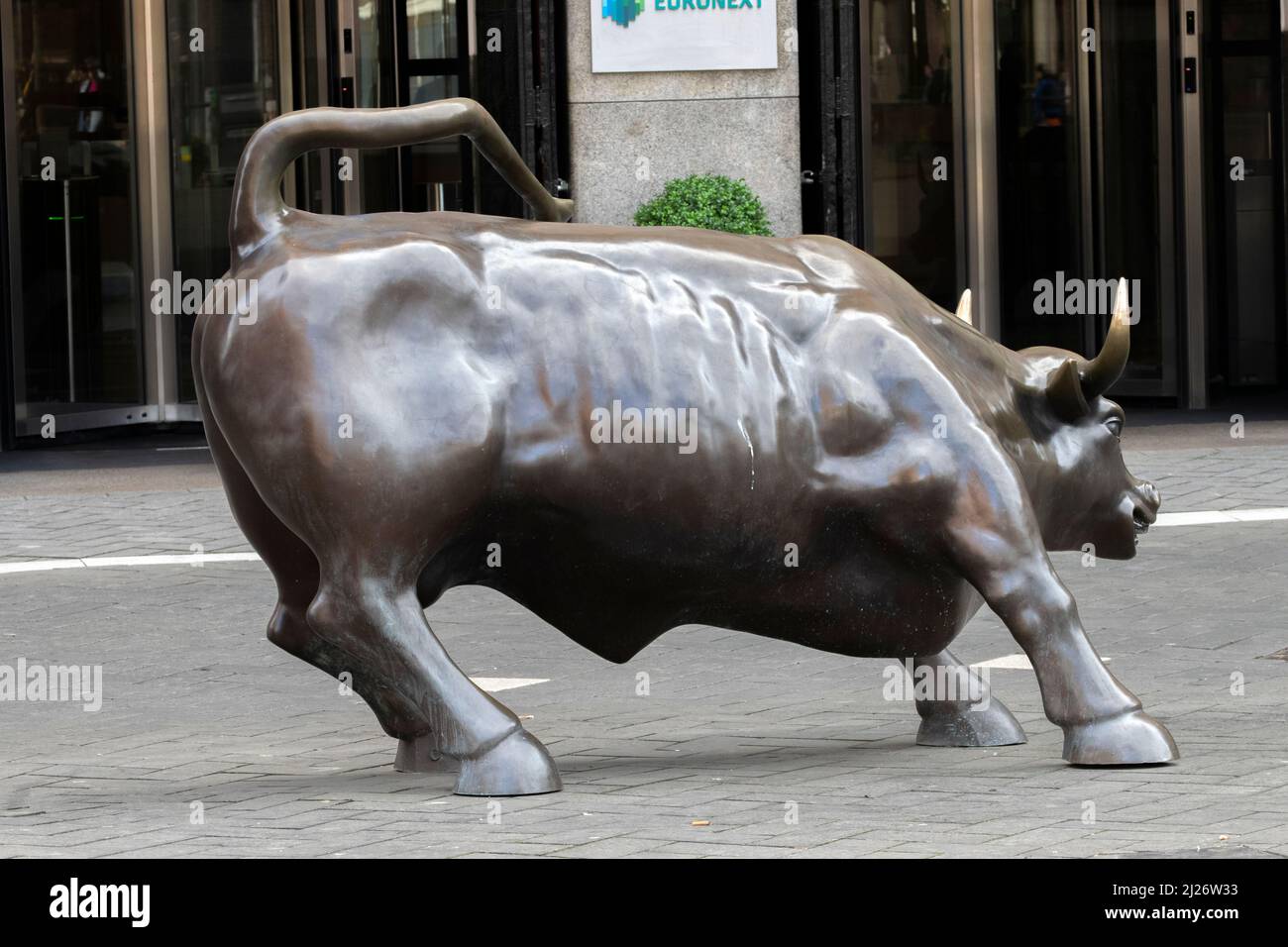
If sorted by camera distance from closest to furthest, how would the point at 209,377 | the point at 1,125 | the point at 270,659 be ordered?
the point at 209,377
the point at 270,659
the point at 1,125

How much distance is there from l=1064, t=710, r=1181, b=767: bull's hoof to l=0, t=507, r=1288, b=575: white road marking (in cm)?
577

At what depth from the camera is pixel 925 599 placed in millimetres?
5945

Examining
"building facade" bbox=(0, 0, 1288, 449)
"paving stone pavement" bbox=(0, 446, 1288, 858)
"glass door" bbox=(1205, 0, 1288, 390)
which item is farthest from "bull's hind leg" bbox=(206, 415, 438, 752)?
"glass door" bbox=(1205, 0, 1288, 390)

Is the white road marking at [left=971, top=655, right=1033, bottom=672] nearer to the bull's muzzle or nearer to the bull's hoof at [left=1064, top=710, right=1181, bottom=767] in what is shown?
the bull's muzzle

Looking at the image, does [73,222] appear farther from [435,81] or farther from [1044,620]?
[1044,620]

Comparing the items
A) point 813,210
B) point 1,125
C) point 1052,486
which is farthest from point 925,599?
point 1,125

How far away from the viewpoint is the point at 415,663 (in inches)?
219

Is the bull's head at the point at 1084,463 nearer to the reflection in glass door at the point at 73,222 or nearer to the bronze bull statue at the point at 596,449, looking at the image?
the bronze bull statue at the point at 596,449

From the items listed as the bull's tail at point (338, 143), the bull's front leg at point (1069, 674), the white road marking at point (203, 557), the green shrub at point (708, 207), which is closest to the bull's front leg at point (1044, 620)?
the bull's front leg at point (1069, 674)

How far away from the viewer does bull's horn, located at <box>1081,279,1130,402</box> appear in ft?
19.4

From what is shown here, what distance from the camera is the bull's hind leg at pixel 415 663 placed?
5527 millimetres

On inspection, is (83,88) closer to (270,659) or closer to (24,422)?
(24,422)

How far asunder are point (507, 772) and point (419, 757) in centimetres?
64

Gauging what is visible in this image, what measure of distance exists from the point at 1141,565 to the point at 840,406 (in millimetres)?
→ 4957
